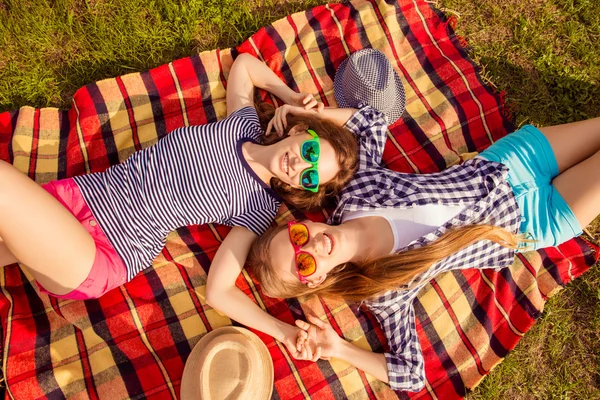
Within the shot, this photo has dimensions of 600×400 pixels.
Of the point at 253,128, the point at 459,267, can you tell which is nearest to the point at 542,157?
the point at 459,267

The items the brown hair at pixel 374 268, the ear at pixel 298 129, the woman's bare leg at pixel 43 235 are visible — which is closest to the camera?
the woman's bare leg at pixel 43 235

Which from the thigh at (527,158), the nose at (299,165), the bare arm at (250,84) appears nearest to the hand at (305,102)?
the bare arm at (250,84)

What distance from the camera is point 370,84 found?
3.61 meters

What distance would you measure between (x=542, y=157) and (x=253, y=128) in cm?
231

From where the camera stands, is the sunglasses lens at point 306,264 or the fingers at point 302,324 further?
the fingers at point 302,324

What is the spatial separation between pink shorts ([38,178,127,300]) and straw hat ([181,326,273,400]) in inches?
30.8

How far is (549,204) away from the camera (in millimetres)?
3549

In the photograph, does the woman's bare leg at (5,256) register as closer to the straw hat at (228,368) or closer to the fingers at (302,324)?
the straw hat at (228,368)

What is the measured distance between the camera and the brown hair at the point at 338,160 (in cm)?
320

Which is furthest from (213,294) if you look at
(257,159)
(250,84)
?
(250,84)

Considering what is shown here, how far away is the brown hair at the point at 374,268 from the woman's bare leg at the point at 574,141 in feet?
2.98

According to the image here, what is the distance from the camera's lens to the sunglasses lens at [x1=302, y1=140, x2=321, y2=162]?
9.86ft

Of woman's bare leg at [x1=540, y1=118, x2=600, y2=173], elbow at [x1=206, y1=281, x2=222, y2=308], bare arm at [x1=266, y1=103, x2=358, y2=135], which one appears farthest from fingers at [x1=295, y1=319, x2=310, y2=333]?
woman's bare leg at [x1=540, y1=118, x2=600, y2=173]

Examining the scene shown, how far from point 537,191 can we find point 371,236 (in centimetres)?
144
